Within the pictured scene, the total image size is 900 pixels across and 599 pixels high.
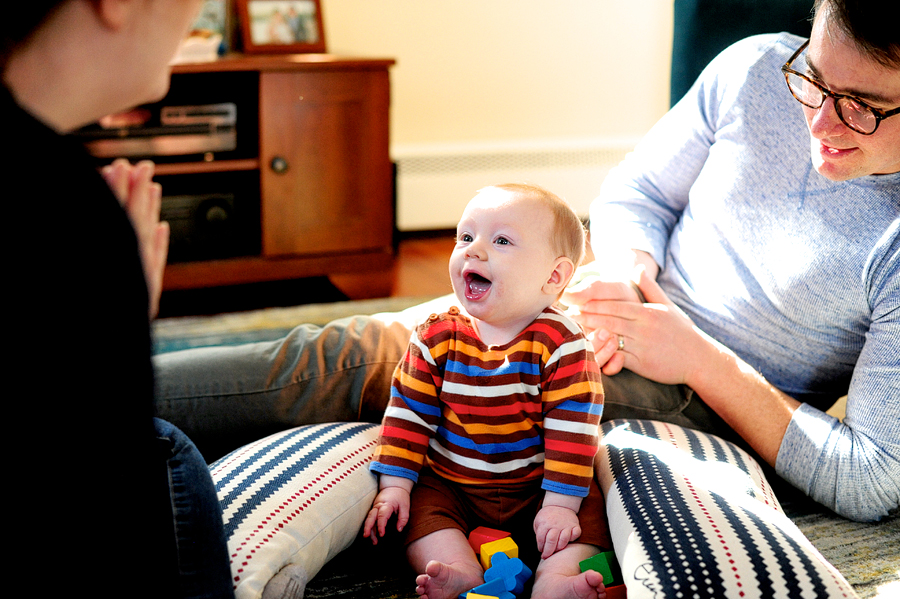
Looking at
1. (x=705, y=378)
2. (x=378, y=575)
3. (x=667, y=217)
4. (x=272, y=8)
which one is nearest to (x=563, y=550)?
(x=378, y=575)

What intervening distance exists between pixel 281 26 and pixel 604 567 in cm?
224

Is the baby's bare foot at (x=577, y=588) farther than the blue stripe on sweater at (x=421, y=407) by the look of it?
No

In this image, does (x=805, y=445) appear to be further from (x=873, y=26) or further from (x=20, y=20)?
(x=20, y=20)

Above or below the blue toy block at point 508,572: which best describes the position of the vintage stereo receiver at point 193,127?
above

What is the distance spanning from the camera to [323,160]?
261cm

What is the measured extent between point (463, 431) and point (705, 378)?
382 millimetres

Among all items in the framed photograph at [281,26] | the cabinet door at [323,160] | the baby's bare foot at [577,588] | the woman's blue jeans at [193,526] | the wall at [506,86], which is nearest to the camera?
the woman's blue jeans at [193,526]

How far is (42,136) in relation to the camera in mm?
546

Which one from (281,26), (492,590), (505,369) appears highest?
(281,26)

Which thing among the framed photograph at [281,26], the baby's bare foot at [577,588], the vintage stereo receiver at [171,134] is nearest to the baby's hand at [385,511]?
Result: the baby's bare foot at [577,588]

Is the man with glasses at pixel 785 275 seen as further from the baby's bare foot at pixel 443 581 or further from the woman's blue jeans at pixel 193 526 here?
the woman's blue jeans at pixel 193 526

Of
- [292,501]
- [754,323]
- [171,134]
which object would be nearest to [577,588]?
[292,501]

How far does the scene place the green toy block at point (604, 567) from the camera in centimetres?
98

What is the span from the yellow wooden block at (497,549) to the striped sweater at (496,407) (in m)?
0.08
